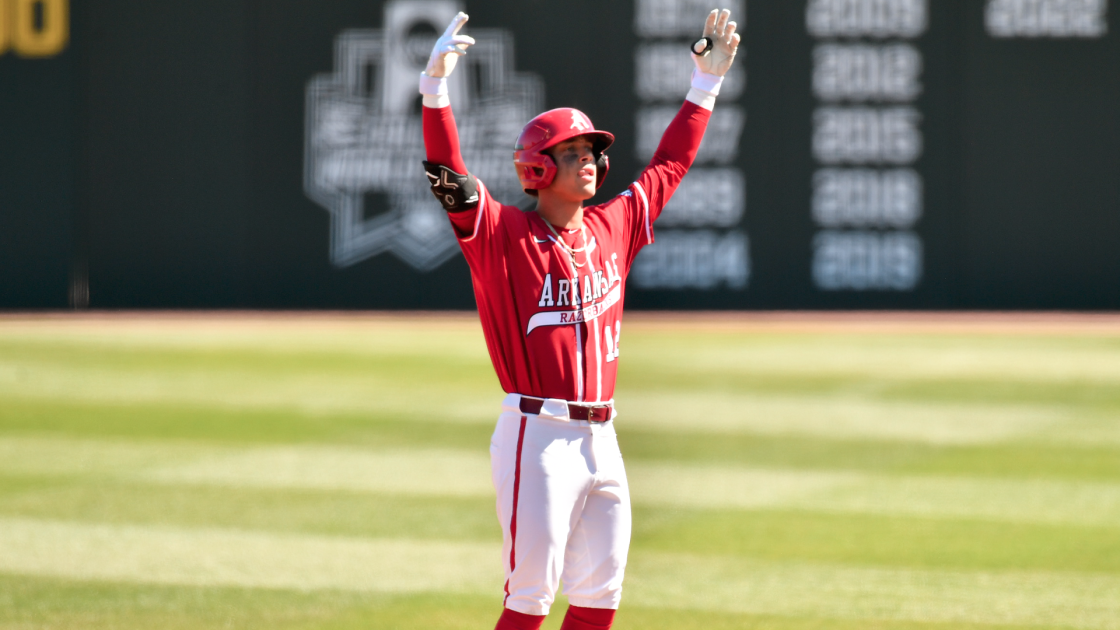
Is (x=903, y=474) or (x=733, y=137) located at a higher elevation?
(x=733, y=137)

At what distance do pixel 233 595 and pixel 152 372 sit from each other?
288 inches

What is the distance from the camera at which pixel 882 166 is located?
16.0 meters

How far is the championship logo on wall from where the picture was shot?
55.3 feet

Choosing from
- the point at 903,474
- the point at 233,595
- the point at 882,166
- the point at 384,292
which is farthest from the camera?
the point at 384,292

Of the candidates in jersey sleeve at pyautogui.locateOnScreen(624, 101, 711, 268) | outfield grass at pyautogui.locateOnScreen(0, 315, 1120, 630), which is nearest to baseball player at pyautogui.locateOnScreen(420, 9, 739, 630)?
jersey sleeve at pyautogui.locateOnScreen(624, 101, 711, 268)

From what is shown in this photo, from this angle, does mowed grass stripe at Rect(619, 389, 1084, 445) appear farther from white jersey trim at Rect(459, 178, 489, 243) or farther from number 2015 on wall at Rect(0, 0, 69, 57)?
number 2015 on wall at Rect(0, 0, 69, 57)

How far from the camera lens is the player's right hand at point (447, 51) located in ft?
11.4

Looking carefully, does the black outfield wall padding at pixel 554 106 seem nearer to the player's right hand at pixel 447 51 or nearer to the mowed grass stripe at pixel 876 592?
Result: the mowed grass stripe at pixel 876 592

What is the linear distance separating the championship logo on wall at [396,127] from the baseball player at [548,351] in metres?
13.2

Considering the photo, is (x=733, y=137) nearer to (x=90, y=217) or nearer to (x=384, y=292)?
(x=384, y=292)

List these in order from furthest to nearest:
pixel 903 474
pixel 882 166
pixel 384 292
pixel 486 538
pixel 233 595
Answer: pixel 384 292
pixel 882 166
pixel 903 474
pixel 486 538
pixel 233 595

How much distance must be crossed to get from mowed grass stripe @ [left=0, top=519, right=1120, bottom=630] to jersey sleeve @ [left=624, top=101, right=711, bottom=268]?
1767mm

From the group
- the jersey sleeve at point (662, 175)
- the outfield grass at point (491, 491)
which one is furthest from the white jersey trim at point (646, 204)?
the outfield grass at point (491, 491)

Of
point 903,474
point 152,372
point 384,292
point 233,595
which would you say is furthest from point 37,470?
point 384,292
